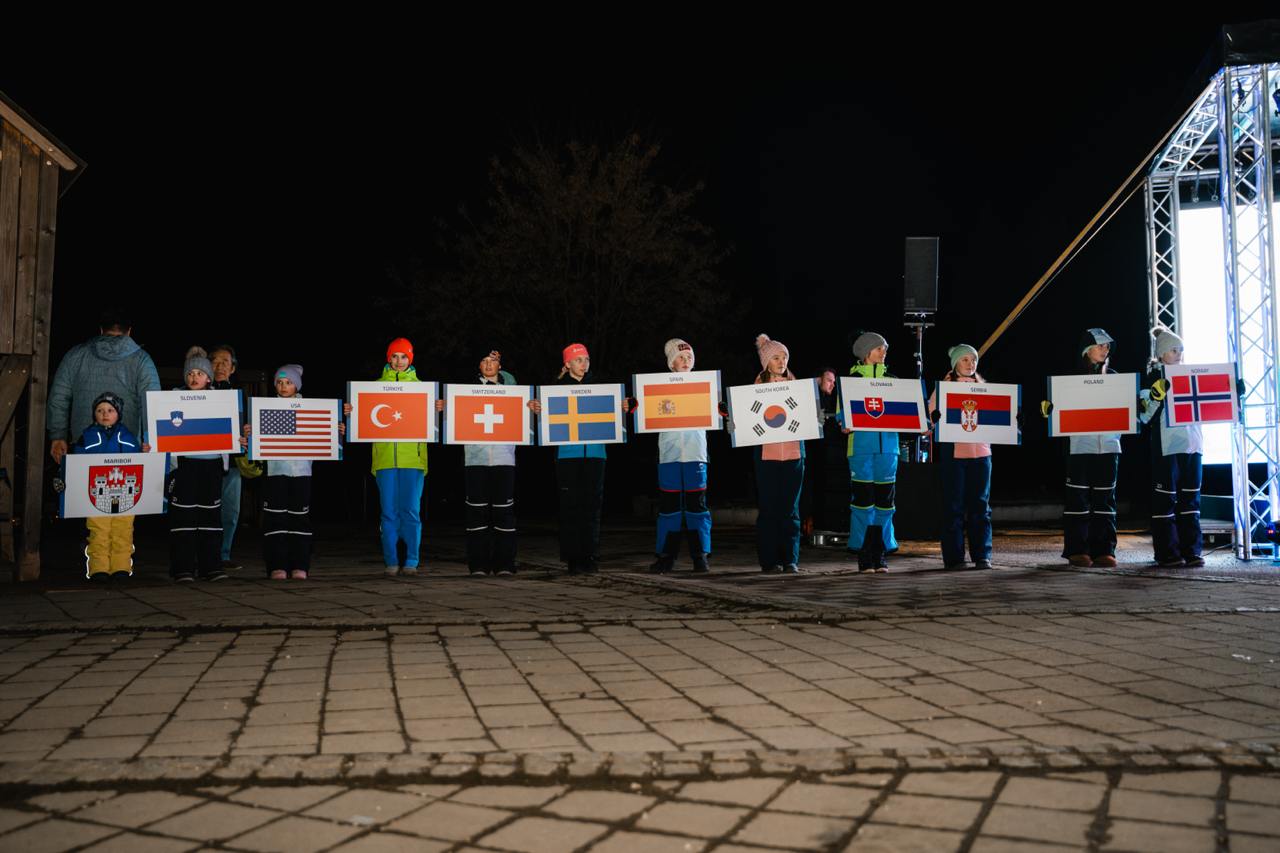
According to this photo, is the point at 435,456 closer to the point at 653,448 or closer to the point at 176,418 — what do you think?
the point at 653,448

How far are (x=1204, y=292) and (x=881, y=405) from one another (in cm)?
654

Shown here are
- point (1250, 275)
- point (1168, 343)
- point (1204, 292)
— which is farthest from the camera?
point (1204, 292)

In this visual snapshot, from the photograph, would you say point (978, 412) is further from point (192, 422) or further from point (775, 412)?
point (192, 422)

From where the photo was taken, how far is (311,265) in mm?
27547

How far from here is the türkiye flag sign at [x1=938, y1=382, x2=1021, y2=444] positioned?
9343mm

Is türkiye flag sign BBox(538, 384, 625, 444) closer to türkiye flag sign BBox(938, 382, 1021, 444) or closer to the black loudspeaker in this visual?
türkiye flag sign BBox(938, 382, 1021, 444)

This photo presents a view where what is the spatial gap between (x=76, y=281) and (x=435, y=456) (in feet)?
30.8

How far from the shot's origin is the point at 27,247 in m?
8.55

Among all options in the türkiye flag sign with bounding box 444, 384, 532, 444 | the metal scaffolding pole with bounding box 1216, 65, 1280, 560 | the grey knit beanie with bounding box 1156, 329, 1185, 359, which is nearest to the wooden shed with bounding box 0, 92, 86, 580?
the türkiye flag sign with bounding box 444, 384, 532, 444

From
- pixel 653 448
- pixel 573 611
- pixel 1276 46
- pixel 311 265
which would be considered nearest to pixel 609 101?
pixel 653 448

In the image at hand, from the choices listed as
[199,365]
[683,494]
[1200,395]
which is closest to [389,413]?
[199,365]

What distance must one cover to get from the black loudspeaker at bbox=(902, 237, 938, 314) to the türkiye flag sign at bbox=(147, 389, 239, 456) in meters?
7.80

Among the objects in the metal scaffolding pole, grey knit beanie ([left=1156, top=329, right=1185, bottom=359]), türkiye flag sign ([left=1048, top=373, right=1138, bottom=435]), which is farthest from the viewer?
grey knit beanie ([left=1156, top=329, right=1185, bottom=359])

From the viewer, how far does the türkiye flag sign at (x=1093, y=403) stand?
31.0 feet
